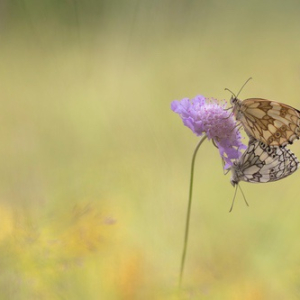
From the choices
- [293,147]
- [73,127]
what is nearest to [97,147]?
[73,127]

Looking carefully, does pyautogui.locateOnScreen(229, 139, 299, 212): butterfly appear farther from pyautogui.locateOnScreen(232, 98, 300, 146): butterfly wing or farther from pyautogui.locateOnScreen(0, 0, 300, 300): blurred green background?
pyautogui.locateOnScreen(0, 0, 300, 300): blurred green background

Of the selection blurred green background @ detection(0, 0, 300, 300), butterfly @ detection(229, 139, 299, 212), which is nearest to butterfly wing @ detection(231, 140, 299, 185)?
butterfly @ detection(229, 139, 299, 212)

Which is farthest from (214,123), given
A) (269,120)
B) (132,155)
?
(132,155)

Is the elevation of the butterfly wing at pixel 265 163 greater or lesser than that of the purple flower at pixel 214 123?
lesser

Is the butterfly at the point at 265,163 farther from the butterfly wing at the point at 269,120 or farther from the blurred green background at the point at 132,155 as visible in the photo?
the blurred green background at the point at 132,155

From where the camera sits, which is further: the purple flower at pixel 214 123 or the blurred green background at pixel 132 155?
the purple flower at pixel 214 123

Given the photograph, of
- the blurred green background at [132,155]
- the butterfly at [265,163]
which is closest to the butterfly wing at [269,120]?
the butterfly at [265,163]
